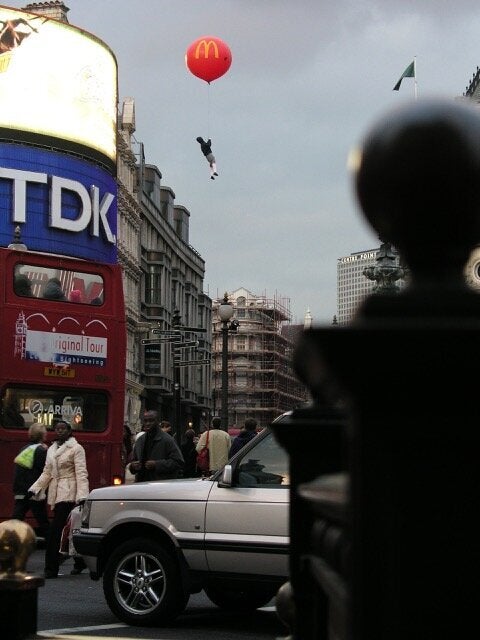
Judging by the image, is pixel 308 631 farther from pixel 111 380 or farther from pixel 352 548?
pixel 111 380

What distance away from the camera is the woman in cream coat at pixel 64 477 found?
543 inches

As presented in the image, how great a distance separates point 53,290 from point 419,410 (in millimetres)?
16139

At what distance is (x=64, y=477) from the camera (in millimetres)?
13953

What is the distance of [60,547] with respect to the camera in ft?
44.3

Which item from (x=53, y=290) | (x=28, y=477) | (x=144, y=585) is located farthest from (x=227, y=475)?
(x=53, y=290)

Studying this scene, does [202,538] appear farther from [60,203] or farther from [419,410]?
[60,203]

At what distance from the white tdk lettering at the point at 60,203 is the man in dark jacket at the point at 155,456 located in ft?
114

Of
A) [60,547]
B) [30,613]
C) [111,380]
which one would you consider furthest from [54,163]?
[30,613]

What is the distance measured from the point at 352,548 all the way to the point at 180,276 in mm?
81916

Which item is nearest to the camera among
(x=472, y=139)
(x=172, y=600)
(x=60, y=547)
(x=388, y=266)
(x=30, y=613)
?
(x=472, y=139)

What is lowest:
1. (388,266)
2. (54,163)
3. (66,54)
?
(388,266)

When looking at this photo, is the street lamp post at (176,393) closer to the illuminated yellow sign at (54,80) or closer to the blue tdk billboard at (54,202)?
the blue tdk billboard at (54,202)

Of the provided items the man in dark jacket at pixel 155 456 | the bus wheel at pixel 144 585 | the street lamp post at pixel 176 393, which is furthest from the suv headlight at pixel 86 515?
the street lamp post at pixel 176 393

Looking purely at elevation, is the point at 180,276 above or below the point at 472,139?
above
